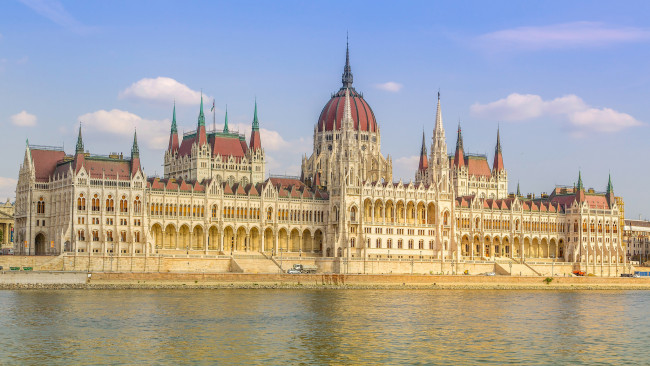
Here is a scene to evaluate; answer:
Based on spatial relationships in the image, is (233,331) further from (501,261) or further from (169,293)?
(501,261)

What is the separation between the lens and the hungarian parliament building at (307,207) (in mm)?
136125

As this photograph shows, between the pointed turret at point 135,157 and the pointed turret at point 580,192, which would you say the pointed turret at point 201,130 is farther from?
the pointed turret at point 580,192

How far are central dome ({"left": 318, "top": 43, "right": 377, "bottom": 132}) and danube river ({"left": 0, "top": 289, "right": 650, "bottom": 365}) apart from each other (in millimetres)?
66632

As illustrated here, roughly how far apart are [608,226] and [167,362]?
131m

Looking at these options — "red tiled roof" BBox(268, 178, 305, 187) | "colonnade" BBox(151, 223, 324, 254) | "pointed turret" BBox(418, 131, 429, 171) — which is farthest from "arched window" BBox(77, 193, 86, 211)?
"pointed turret" BBox(418, 131, 429, 171)

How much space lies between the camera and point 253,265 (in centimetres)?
13762

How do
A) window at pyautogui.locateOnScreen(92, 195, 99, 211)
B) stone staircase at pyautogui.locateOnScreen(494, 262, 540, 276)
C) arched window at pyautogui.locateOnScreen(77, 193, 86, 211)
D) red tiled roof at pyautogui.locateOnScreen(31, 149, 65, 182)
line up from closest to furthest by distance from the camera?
1. arched window at pyautogui.locateOnScreen(77, 193, 86, 211)
2. window at pyautogui.locateOnScreen(92, 195, 99, 211)
3. red tiled roof at pyautogui.locateOnScreen(31, 149, 65, 182)
4. stone staircase at pyautogui.locateOnScreen(494, 262, 540, 276)

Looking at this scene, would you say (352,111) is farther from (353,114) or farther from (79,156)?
(79,156)

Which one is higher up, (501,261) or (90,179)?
(90,179)

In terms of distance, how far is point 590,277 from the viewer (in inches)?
5876

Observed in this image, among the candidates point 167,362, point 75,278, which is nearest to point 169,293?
point 75,278

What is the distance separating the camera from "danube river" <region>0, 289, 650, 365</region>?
65875mm

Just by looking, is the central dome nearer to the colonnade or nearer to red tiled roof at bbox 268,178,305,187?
red tiled roof at bbox 268,178,305,187

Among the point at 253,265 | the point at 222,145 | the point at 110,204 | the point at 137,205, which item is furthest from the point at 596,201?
the point at 110,204
